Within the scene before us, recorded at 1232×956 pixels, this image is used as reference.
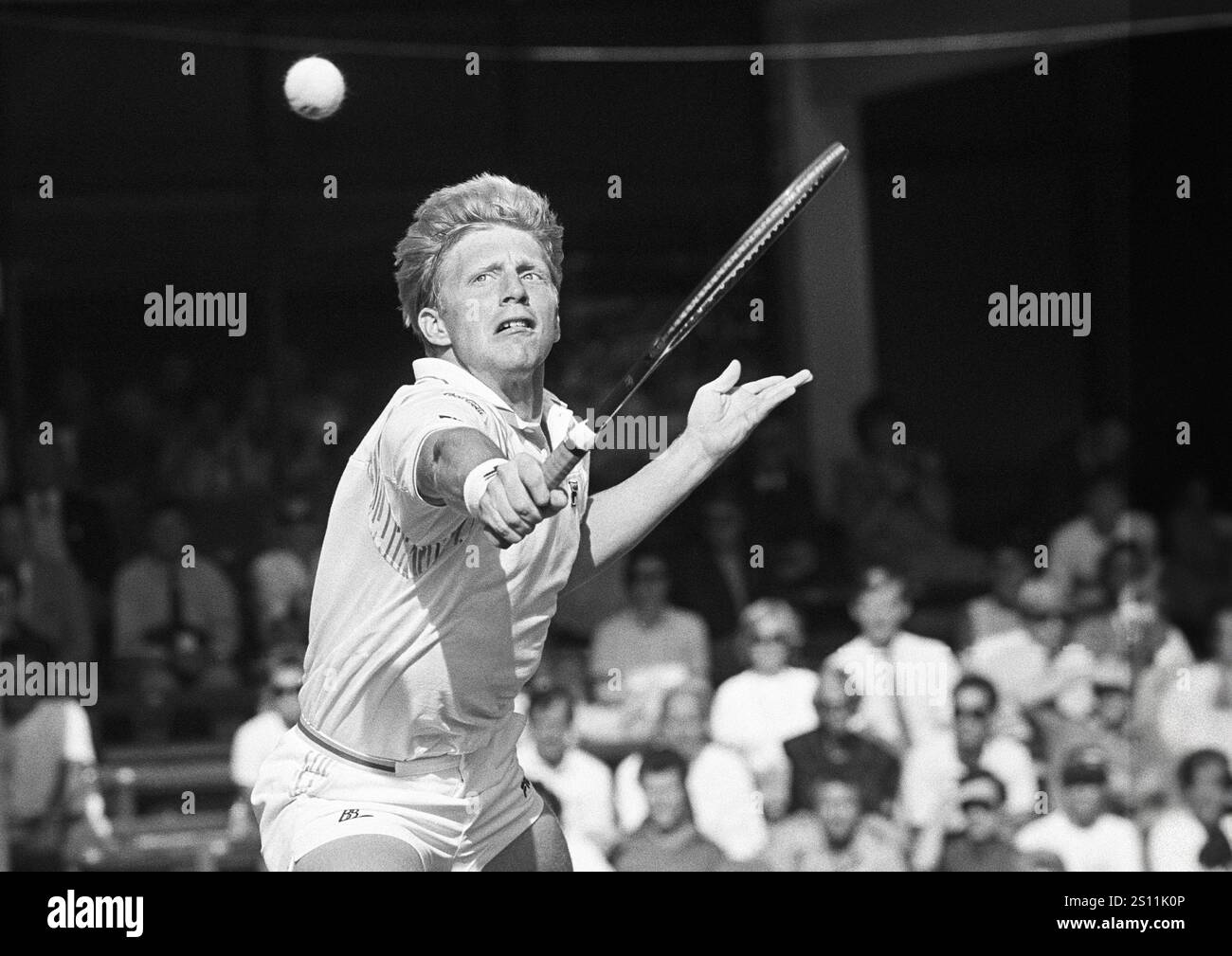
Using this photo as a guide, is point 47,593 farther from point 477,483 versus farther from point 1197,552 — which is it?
point 477,483

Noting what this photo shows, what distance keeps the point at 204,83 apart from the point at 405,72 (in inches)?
28.5

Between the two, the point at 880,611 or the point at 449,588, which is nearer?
the point at 449,588

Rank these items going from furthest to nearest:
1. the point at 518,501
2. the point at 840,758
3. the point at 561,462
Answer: the point at 840,758 < the point at 561,462 < the point at 518,501

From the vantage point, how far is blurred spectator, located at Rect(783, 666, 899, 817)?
6.18m

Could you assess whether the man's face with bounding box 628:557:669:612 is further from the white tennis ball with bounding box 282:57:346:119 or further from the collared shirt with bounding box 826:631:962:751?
the white tennis ball with bounding box 282:57:346:119

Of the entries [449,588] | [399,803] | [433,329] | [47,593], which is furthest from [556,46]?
[399,803]

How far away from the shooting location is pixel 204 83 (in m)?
7.11

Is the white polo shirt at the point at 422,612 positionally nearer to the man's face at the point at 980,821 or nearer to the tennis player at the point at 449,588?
the tennis player at the point at 449,588

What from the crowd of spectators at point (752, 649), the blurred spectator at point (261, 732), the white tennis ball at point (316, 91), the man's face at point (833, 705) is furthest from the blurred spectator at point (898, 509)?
the white tennis ball at point (316, 91)

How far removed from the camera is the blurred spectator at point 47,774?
6.22 meters

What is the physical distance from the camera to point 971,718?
20.7 ft

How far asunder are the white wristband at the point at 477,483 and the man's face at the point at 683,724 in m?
3.77

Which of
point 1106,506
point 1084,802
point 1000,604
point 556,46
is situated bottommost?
point 1084,802

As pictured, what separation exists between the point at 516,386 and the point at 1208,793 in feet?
12.4
